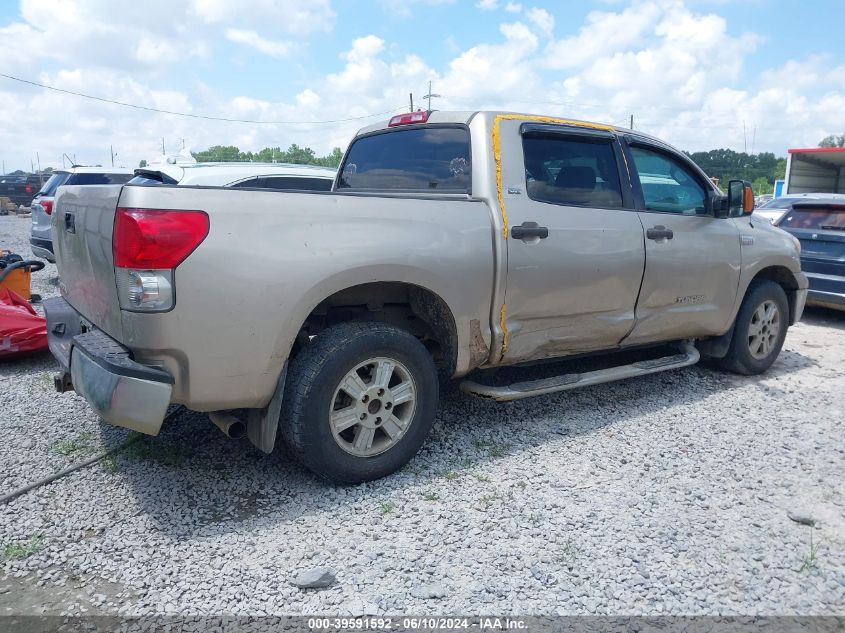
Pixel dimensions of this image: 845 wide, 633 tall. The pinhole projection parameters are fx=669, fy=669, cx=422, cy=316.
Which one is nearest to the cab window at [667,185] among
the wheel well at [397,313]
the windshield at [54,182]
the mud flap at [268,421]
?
the wheel well at [397,313]

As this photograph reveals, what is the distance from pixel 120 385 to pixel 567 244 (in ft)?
8.38

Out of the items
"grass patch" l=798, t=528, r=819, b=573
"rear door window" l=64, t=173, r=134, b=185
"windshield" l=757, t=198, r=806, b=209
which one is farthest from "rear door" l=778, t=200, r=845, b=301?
"rear door window" l=64, t=173, r=134, b=185

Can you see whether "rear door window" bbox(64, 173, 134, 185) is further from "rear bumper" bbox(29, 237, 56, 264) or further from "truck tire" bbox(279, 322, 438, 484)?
"truck tire" bbox(279, 322, 438, 484)

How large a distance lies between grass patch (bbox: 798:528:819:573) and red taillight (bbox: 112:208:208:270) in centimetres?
290

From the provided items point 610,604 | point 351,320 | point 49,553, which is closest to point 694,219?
point 351,320

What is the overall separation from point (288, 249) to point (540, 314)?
5.40 feet

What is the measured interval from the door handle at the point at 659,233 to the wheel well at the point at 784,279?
4.58 feet

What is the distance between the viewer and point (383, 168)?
455 cm

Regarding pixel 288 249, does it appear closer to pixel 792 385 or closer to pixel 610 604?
pixel 610 604

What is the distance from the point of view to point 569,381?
4277 millimetres

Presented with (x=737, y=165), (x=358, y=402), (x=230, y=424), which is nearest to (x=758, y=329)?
(x=358, y=402)

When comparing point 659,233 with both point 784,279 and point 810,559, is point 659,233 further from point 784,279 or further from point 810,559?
point 810,559

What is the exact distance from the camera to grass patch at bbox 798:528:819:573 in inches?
112

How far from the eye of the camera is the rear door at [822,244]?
7.87 metres
